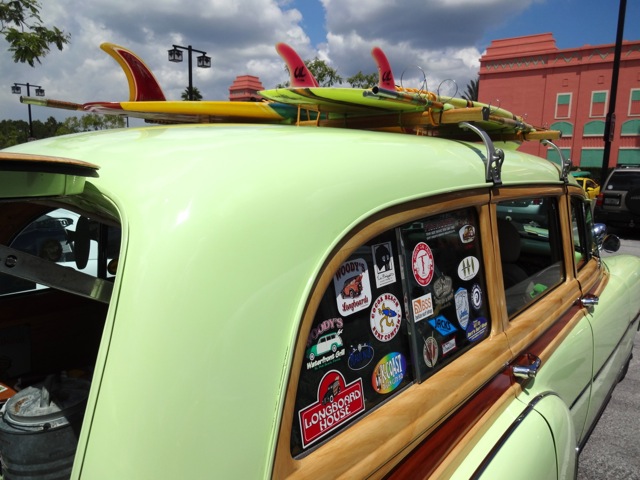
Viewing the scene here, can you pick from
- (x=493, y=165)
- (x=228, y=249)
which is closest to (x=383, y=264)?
(x=228, y=249)

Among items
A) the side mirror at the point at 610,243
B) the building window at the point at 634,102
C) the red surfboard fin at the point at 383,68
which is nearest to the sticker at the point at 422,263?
the red surfboard fin at the point at 383,68

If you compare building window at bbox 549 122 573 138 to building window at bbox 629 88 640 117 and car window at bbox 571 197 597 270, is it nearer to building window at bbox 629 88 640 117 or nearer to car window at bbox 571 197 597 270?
building window at bbox 629 88 640 117

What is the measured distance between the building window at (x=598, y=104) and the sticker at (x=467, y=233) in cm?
3085

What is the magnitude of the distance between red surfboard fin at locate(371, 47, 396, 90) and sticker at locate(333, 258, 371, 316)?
1.71m

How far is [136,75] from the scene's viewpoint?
2807 millimetres

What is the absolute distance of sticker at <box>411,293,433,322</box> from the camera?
4.33 feet

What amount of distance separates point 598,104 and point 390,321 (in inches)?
1245

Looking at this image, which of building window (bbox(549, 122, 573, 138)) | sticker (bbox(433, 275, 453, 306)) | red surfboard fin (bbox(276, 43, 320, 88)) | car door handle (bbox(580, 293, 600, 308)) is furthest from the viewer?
building window (bbox(549, 122, 573, 138))

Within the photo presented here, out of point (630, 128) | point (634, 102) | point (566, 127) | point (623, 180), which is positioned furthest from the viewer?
point (566, 127)

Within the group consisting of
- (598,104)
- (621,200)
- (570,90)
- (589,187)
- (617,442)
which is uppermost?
(570,90)

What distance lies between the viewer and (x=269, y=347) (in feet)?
2.84

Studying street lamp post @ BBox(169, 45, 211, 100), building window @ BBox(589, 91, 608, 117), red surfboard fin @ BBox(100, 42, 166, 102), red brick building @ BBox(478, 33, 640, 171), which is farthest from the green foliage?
building window @ BBox(589, 91, 608, 117)

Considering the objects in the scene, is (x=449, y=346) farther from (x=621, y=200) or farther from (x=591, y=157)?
(x=591, y=157)

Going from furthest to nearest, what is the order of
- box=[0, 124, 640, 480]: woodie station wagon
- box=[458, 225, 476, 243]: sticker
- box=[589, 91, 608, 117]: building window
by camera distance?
box=[589, 91, 608, 117]: building window → box=[458, 225, 476, 243]: sticker → box=[0, 124, 640, 480]: woodie station wagon
